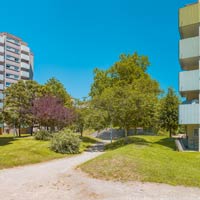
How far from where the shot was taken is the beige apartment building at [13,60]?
6738 cm

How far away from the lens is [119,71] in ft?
157

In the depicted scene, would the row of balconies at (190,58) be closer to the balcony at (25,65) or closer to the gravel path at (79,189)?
the gravel path at (79,189)

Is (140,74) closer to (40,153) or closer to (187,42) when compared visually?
(187,42)

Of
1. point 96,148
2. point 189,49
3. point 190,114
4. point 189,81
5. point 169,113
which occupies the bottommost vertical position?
point 96,148

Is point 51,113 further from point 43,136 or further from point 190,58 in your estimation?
point 190,58

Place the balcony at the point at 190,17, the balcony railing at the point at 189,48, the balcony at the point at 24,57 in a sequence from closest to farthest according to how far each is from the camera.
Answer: the balcony railing at the point at 189,48, the balcony at the point at 190,17, the balcony at the point at 24,57

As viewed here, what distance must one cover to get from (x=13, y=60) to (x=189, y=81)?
2403 inches

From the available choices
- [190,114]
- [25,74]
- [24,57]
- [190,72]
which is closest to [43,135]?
[190,114]

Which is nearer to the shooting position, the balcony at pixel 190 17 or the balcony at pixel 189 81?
the balcony at pixel 189 81

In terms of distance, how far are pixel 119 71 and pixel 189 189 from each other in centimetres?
3972

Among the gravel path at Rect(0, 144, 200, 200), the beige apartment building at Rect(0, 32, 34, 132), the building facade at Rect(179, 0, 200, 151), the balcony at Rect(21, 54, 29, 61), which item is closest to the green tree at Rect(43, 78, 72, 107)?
the building facade at Rect(179, 0, 200, 151)

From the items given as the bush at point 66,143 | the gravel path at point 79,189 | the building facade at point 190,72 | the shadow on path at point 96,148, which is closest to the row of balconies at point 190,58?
the building facade at point 190,72

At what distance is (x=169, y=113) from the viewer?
3897 cm

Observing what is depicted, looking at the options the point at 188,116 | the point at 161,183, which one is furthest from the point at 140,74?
the point at 161,183
